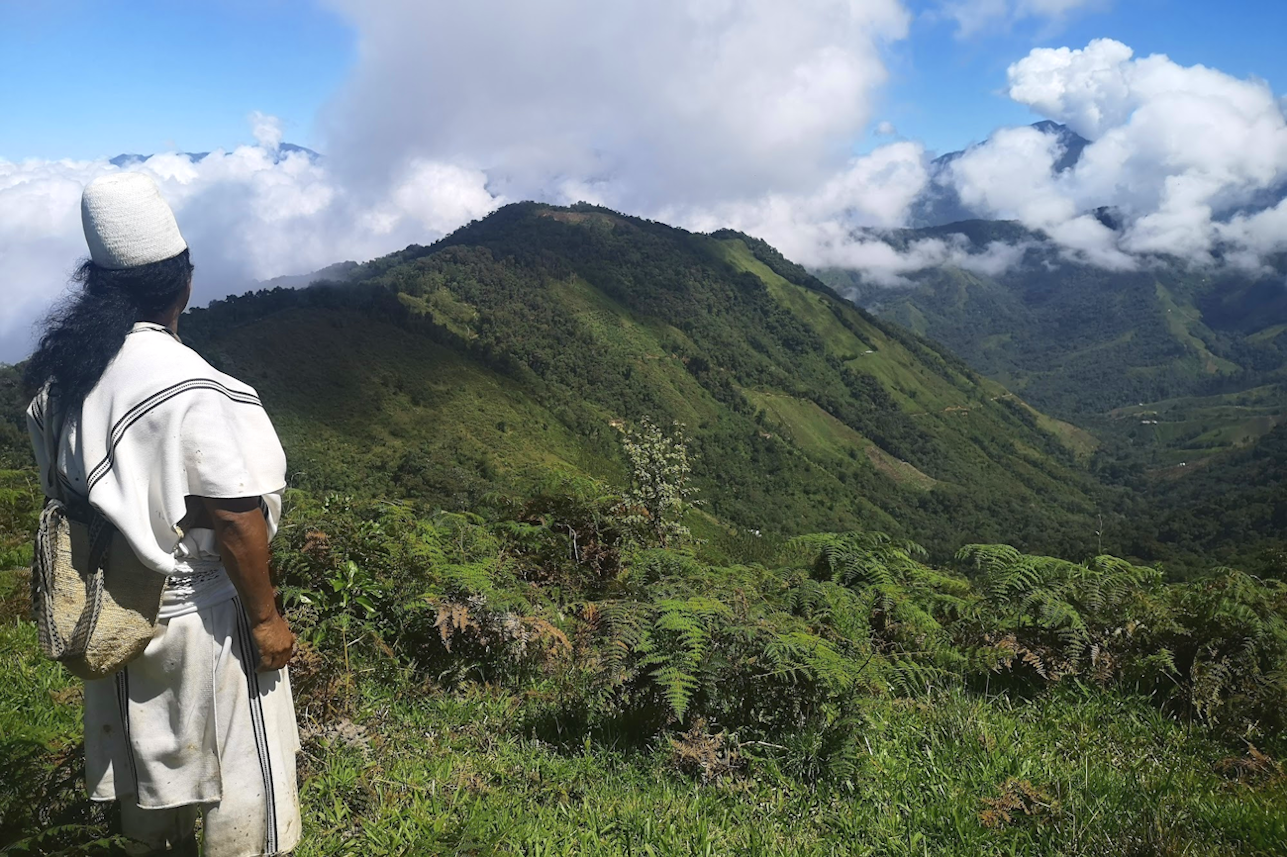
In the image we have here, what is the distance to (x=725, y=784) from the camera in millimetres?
3539

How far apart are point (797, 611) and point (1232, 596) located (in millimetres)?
2732

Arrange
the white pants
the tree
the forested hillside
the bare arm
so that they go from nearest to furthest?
1. the bare arm
2. the white pants
3. the forested hillside
4. the tree

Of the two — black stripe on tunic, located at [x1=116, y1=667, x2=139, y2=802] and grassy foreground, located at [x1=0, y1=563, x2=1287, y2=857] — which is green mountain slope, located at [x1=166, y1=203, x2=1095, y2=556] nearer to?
grassy foreground, located at [x1=0, y1=563, x2=1287, y2=857]

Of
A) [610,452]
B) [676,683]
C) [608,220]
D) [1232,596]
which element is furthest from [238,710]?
[608,220]

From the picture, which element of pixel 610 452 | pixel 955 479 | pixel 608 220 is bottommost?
pixel 955 479

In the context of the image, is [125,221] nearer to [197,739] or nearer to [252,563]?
[252,563]

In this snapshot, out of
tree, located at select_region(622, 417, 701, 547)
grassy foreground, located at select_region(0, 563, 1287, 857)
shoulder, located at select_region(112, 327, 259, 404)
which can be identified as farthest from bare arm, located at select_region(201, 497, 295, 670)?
tree, located at select_region(622, 417, 701, 547)

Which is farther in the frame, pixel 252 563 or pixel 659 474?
pixel 659 474

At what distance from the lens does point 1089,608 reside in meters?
5.02

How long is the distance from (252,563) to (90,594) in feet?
1.47

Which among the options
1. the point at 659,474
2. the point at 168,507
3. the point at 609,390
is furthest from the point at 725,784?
the point at 609,390

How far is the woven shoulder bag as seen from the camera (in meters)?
2.22

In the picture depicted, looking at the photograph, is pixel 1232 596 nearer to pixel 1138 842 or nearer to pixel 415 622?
pixel 1138 842

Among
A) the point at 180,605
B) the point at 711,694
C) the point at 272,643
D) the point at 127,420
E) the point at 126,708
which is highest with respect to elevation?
the point at 127,420
